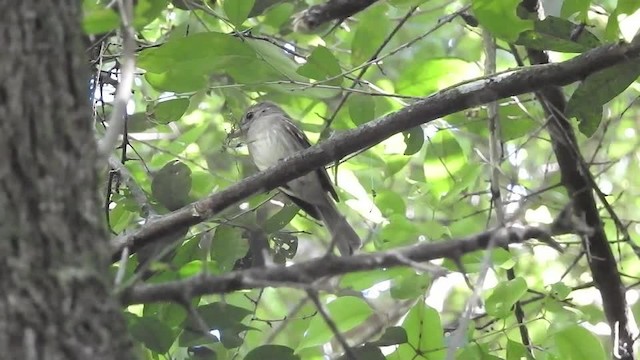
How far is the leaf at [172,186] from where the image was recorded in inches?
114

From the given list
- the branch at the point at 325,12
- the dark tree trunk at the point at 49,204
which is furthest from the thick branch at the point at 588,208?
the dark tree trunk at the point at 49,204

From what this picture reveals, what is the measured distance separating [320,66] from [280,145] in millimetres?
2452

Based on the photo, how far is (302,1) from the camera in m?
3.80

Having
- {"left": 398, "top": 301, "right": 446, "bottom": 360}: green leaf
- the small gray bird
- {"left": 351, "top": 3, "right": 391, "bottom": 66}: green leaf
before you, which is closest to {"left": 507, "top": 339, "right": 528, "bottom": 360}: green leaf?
{"left": 398, "top": 301, "right": 446, "bottom": 360}: green leaf

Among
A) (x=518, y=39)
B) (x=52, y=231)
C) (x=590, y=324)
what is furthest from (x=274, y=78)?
(x=52, y=231)

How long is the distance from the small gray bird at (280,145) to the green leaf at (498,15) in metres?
2.01

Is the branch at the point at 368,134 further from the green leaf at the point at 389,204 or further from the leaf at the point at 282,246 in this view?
the leaf at the point at 282,246

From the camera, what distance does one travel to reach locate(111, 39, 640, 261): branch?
2.40m

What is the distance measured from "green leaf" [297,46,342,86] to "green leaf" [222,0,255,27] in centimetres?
21

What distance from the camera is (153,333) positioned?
2223 mm

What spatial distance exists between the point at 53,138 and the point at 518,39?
147cm

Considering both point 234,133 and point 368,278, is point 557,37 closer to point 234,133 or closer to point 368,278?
point 368,278

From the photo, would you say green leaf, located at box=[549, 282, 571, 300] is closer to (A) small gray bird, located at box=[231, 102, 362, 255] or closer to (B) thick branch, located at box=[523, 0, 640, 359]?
(B) thick branch, located at box=[523, 0, 640, 359]

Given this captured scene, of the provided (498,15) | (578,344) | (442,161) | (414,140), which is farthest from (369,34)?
(578,344)
